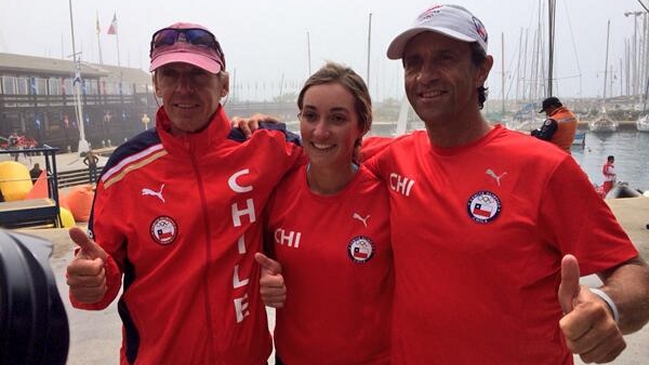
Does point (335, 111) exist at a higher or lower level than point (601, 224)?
higher

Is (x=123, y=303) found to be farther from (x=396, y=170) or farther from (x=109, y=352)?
(x=109, y=352)

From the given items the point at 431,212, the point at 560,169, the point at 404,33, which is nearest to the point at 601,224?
the point at 560,169

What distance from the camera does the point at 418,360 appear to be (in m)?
1.82

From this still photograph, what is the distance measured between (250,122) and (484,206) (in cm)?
125

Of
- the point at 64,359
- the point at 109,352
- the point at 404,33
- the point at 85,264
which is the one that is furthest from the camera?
the point at 109,352

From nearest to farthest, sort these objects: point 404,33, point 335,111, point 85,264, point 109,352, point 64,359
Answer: point 64,359
point 85,264
point 404,33
point 335,111
point 109,352

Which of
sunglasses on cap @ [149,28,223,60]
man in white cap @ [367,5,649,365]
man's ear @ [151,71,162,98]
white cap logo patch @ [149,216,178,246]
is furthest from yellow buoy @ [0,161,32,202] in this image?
man in white cap @ [367,5,649,365]

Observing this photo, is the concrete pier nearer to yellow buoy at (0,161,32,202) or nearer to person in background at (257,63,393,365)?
person in background at (257,63,393,365)

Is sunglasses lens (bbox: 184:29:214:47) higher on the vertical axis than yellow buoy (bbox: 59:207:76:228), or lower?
higher

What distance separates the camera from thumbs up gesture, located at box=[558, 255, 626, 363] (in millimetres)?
1184

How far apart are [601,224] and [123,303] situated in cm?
193

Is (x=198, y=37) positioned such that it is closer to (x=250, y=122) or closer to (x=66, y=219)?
(x=250, y=122)

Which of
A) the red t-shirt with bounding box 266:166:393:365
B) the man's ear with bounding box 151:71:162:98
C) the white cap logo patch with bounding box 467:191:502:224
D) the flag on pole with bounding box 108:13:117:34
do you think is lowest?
the red t-shirt with bounding box 266:166:393:365

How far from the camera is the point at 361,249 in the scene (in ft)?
6.49
